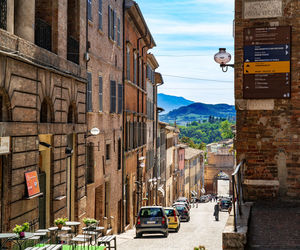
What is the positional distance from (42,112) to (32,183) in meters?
2.44

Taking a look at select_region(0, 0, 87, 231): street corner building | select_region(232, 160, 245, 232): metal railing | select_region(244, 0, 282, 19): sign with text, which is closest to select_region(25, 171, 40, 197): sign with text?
select_region(0, 0, 87, 231): street corner building

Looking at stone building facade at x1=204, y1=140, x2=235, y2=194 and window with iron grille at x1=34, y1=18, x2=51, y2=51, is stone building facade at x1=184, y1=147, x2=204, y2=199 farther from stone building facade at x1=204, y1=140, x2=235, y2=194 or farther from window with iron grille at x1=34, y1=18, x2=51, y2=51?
window with iron grille at x1=34, y1=18, x2=51, y2=51

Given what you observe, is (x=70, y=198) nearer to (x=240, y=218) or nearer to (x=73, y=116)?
(x=73, y=116)

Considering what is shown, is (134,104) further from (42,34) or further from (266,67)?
(266,67)

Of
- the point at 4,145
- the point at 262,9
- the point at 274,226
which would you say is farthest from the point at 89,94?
the point at 274,226

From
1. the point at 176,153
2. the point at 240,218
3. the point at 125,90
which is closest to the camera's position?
the point at 240,218

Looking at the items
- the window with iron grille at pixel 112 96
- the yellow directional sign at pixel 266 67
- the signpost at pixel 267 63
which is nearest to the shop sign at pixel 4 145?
the signpost at pixel 267 63

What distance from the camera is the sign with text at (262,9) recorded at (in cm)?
1133

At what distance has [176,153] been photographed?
71.8 meters

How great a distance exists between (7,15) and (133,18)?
19.3m

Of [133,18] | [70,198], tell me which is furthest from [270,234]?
[133,18]

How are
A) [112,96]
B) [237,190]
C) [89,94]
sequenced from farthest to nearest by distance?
[112,96]
[89,94]
[237,190]

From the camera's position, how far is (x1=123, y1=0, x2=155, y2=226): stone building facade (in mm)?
29156

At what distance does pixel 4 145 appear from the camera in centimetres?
1116
